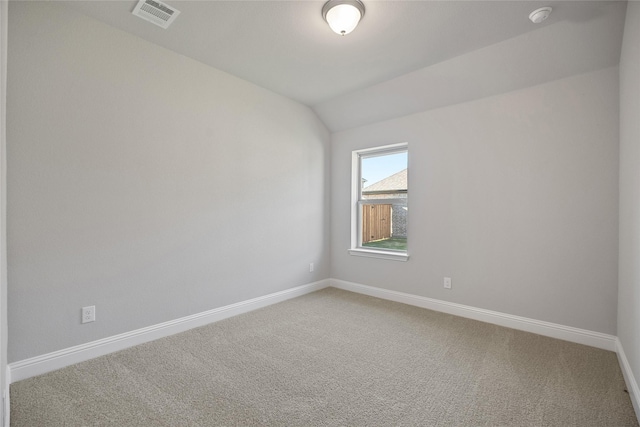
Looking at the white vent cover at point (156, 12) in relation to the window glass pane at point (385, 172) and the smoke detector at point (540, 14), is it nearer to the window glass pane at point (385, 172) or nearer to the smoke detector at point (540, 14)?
the smoke detector at point (540, 14)

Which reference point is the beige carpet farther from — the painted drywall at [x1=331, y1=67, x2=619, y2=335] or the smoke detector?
the smoke detector

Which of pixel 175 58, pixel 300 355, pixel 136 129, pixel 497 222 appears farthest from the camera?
pixel 497 222

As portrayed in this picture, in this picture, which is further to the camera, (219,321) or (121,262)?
(219,321)

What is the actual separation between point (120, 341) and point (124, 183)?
1.24 m

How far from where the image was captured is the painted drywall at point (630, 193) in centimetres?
172

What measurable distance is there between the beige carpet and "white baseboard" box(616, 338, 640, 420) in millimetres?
39

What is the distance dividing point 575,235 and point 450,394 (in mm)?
1770

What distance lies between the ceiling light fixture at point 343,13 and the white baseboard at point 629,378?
280cm

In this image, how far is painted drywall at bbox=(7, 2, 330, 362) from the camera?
6.53ft

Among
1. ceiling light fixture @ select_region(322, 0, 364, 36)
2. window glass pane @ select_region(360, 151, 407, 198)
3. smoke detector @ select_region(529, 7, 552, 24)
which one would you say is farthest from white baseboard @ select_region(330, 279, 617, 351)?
ceiling light fixture @ select_region(322, 0, 364, 36)

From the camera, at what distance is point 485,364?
2.14m

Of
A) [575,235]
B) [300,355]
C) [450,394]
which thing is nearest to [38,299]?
[300,355]

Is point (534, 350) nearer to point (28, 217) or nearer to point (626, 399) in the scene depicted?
point (626, 399)

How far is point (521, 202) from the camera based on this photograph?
277 cm
